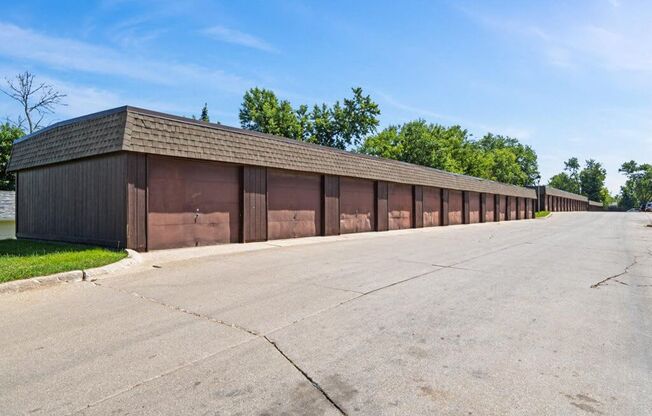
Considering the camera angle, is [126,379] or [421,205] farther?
[421,205]

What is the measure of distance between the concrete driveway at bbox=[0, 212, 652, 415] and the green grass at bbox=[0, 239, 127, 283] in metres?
0.67

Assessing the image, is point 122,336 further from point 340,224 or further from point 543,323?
point 340,224

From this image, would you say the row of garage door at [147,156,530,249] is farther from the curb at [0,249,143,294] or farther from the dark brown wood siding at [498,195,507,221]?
the dark brown wood siding at [498,195,507,221]

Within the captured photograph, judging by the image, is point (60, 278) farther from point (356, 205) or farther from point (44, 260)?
point (356, 205)

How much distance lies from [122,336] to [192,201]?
780 cm

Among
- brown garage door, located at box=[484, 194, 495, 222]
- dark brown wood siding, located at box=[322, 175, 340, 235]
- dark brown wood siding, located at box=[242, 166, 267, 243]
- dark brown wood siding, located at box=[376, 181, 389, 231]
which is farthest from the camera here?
brown garage door, located at box=[484, 194, 495, 222]

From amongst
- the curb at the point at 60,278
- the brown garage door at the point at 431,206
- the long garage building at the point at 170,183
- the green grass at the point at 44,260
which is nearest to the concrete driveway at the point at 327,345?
the curb at the point at 60,278

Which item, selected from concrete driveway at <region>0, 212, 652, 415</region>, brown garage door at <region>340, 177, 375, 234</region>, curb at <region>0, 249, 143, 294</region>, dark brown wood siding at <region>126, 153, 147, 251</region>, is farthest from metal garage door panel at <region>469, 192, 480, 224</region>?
curb at <region>0, 249, 143, 294</region>

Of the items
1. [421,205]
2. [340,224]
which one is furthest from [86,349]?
[421,205]

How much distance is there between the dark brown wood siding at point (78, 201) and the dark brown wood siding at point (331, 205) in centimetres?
841

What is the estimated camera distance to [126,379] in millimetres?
3260

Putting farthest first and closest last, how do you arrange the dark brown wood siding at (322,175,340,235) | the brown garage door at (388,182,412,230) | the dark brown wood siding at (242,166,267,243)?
the brown garage door at (388,182,412,230), the dark brown wood siding at (322,175,340,235), the dark brown wood siding at (242,166,267,243)

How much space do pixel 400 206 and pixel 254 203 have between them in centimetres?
1149

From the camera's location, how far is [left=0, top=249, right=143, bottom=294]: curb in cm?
609
